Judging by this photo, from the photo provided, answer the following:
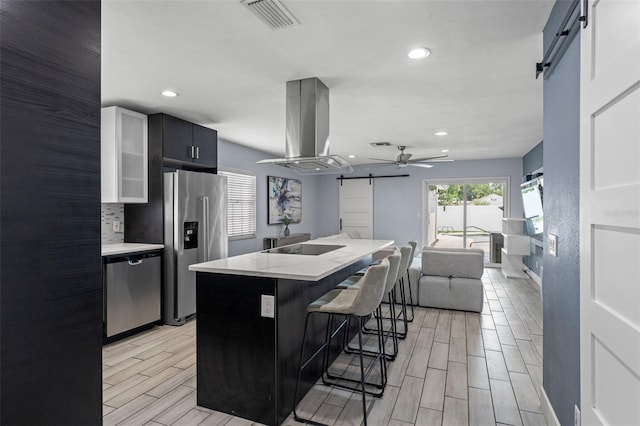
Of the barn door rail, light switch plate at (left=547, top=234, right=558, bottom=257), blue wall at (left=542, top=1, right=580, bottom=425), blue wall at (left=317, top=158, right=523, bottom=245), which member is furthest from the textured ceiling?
blue wall at (left=317, top=158, right=523, bottom=245)

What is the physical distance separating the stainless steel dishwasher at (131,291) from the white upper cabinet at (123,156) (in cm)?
67

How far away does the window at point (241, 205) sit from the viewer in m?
5.73

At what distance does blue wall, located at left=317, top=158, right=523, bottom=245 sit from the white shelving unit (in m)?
0.91


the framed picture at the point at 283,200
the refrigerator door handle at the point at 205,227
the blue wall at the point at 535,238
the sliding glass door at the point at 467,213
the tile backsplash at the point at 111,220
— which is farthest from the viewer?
the sliding glass door at the point at 467,213

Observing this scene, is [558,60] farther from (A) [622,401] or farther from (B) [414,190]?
(B) [414,190]

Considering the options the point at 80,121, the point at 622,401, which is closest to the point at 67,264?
the point at 80,121

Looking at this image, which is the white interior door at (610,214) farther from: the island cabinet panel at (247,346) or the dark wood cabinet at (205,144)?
the dark wood cabinet at (205,144)

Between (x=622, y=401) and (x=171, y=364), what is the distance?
3.05 m

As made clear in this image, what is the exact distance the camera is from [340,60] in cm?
266

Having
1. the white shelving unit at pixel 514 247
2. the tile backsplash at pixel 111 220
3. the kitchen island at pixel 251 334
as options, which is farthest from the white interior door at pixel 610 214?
the white shelving unit at pixel 514 247

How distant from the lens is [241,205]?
19.8 feet

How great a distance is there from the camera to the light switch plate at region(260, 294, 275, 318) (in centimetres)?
213

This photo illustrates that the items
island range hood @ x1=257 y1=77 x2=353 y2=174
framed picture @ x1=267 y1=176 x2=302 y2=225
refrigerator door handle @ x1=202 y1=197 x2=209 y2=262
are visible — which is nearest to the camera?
island range hood @ x1=257 y1=77 x2=353 y2=174

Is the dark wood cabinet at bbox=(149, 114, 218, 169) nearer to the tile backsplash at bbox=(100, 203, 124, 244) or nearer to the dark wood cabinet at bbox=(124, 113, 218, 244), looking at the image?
the dark wood cabinet at bbox=(124, 113, 218, 244)
